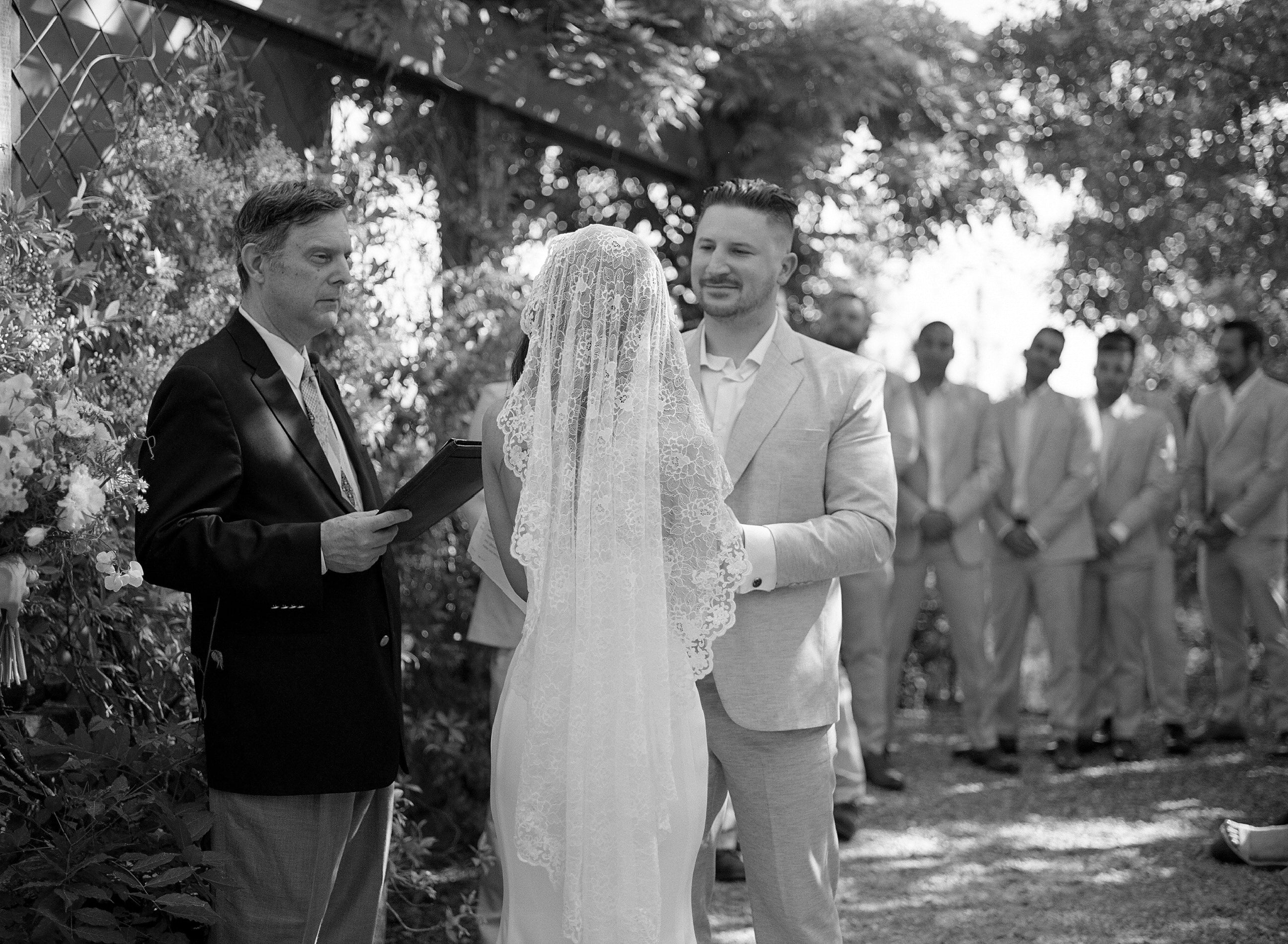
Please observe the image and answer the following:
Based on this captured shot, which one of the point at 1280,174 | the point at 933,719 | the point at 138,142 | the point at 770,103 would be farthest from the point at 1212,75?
the point at 138,142

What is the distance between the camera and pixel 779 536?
3.09m

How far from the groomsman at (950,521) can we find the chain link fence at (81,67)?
14.1 ft

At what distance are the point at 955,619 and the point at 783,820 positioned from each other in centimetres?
448

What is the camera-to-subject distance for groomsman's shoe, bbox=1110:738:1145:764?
7555mm

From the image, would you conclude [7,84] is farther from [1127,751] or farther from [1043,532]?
[1127,751]

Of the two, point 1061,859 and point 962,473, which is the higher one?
point 962,473

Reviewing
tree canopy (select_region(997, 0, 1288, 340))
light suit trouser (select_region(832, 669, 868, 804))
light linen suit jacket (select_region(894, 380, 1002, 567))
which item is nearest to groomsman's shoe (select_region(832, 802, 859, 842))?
light suit trouser (select_region(832, 669, 868, 804))

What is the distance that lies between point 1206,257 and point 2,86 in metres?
7.50

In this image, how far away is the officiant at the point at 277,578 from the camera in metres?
2.78

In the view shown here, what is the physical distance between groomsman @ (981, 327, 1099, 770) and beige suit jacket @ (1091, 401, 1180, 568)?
0.25 m

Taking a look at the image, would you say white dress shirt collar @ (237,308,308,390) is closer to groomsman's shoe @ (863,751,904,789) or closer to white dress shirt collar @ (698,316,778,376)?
white dress shirt collar @ (698,316,778,376)

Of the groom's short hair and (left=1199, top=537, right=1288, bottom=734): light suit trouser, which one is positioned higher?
the groom's short hair

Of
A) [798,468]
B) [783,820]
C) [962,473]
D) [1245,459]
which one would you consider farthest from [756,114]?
[783,820]

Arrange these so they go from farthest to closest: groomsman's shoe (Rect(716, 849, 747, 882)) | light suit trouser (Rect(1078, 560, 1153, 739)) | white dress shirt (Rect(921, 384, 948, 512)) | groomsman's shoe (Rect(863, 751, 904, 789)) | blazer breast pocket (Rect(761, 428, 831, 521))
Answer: light suit trouser (Rect(1078, 560, 1153, 739))
white dress shirt (Rect(921, 384, 948, 512))
groomsman's shoe (Rect(863, 751, 904, 789))
groomsman's shoe (Rect(716, 849, 747, 882))
blazer breast pocket (Rect(761, 428, 831, 521))
